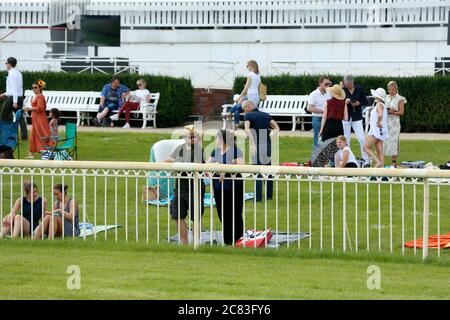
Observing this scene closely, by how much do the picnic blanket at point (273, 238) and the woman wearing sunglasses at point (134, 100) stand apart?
14.1m

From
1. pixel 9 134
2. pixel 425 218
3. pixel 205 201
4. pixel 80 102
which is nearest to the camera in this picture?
pixel 425 218

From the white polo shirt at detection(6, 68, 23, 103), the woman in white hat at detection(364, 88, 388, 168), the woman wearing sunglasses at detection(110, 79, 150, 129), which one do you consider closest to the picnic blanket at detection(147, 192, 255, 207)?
the woman in white hat at detection(364, 88, 388, 168)

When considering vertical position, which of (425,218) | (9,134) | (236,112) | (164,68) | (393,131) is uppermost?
(164,68)

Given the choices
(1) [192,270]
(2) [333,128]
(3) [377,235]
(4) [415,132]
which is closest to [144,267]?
(1) [192,270]

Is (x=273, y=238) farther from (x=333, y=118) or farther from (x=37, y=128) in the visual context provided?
(x=37, y=128)

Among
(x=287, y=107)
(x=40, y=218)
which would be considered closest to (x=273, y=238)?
(x=40, y=218)

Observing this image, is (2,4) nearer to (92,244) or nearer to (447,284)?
(92,244)

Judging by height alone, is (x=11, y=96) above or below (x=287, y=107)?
above

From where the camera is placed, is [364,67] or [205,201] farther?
[364,67]

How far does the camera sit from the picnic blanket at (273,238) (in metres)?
13.4

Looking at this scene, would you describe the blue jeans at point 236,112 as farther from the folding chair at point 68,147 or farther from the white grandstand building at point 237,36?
the white grandstand building at point 237,36

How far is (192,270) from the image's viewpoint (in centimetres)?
1152

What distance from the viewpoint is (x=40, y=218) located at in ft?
45.7

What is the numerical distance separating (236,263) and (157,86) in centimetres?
1751
